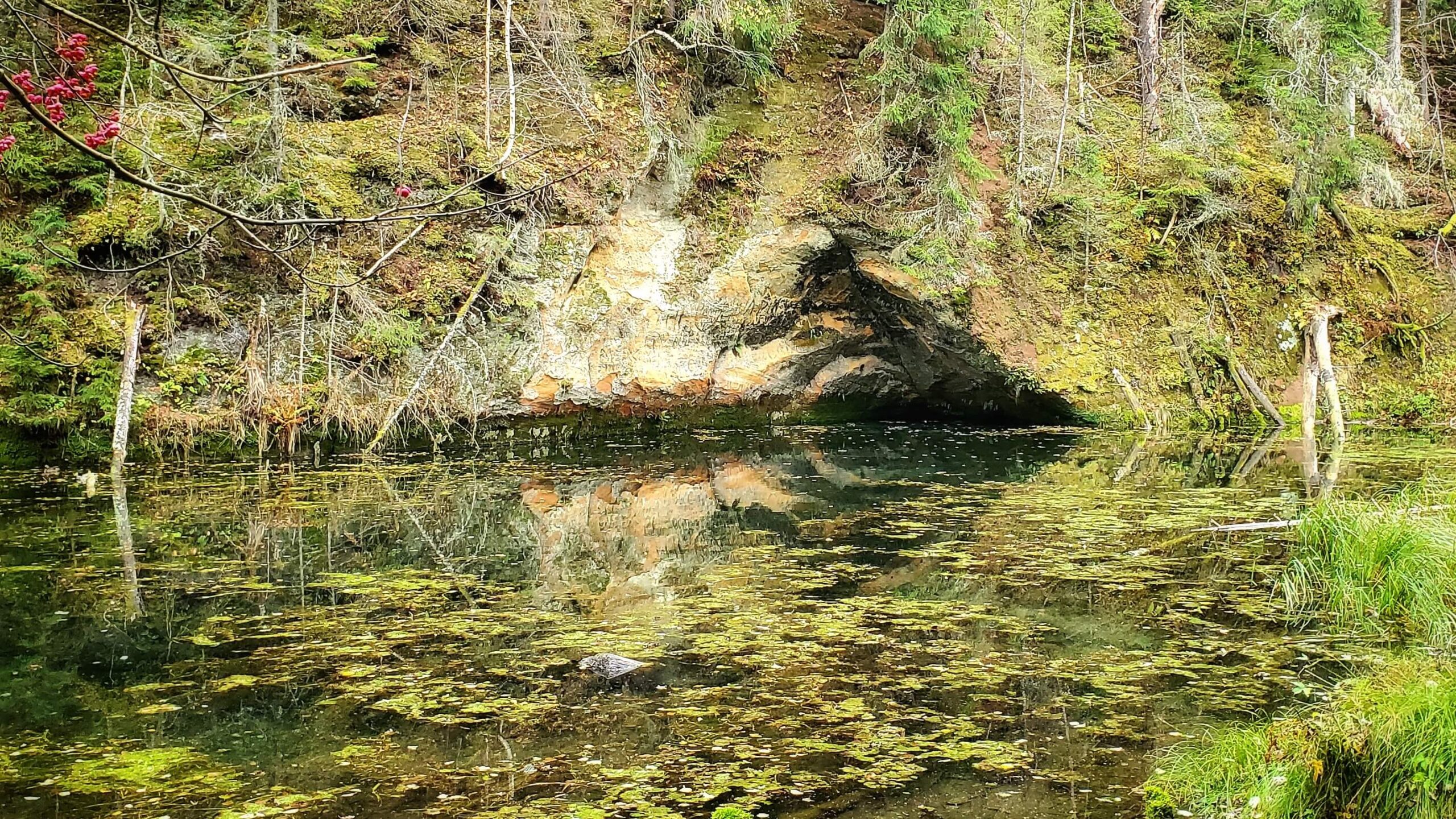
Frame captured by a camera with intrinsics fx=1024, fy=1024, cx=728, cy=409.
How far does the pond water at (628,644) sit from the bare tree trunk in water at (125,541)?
6cm

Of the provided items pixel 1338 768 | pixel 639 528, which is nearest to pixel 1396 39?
pixel 639 528

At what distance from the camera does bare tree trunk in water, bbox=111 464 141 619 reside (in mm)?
6559

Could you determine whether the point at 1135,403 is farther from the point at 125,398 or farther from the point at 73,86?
the point at 73,86

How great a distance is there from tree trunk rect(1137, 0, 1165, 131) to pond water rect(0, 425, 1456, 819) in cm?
975

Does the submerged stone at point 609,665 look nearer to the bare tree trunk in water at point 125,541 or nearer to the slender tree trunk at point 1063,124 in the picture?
the bare tree trunk in water at point 125,541

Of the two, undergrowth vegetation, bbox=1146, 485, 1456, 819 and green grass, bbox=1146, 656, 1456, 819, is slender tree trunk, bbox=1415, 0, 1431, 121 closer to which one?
undergrowth vegetation, bbox=1146, 485, 1456, 819

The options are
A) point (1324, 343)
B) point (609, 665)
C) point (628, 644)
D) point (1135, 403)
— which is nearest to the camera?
point (609, 665)

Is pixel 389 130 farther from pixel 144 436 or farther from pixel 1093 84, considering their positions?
pixel 1093 84

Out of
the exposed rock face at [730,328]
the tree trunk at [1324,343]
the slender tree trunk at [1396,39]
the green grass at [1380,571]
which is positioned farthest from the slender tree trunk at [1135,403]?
the green grass at [1380,571]

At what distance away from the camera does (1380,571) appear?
6035 millimetres

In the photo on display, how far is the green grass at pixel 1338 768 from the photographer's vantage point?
320 centimetres

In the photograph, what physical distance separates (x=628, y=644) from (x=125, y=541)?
489cm

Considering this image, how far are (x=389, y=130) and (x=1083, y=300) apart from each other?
11120mm

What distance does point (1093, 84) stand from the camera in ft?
65.4
